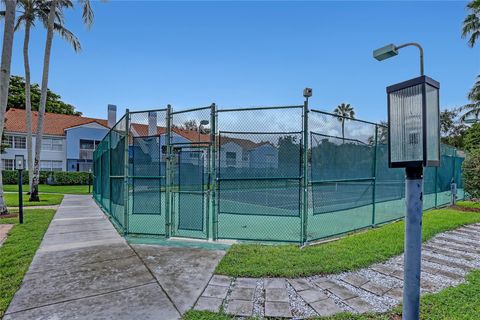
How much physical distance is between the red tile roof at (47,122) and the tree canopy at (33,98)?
5846mm

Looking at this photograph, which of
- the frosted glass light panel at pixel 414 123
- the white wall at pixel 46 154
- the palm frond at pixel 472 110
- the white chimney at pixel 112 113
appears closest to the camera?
the frosted glass light panel at pixel 414 123

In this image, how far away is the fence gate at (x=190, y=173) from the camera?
5.77 metres

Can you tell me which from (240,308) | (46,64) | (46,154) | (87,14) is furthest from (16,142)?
(240,308)

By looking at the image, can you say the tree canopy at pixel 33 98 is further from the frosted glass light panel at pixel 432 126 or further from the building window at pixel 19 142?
the frosted glass light panel at pixel 432 126

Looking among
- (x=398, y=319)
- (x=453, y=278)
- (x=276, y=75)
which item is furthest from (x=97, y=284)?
(x=276, y=75)

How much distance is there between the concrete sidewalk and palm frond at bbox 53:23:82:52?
13017 mm

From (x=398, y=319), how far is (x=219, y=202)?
11.7 ft

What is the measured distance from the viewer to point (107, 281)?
3.70m

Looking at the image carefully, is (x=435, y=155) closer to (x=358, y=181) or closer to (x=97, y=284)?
(x=97, y=284)

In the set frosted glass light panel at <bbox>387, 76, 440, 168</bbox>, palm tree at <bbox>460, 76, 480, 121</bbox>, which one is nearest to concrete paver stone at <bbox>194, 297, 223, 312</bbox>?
frosted glass light panel at <bbox>387, 76, 440, 168</bbox>

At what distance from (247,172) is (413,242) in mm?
3749

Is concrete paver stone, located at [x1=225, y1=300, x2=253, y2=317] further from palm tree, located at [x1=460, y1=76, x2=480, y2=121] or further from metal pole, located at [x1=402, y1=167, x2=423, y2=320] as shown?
palm tree, located at [x1=460, y1=76, x2=480, y2=121]

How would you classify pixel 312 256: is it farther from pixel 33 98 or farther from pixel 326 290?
pixel 33 98

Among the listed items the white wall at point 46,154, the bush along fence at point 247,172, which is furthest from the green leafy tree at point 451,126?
the white wall at point 46,154
